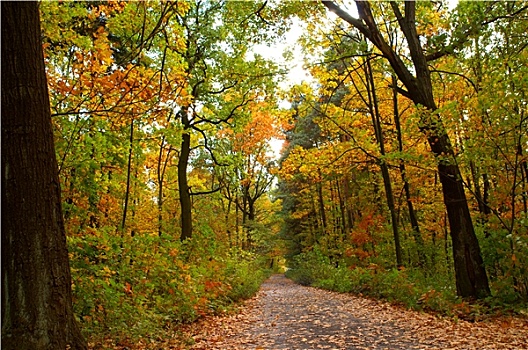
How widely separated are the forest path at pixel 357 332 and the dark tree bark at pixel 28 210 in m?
3.04

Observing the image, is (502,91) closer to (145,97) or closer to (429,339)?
(429,339)

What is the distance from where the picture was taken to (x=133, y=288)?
7.02 metres

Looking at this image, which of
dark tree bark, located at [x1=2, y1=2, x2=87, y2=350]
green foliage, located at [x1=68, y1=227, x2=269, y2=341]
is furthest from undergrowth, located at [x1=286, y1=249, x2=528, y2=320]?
dark tree bark, located at [x1=2, y1=2, x2=87, y2=350]

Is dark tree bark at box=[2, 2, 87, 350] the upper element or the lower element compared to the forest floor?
upper

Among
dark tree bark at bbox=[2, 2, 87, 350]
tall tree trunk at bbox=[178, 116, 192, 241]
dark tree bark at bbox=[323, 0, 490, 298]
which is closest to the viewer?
dark tree bark at bbox=[2, 2, 87, 350]

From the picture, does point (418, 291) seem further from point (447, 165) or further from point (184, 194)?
point (184, 194)

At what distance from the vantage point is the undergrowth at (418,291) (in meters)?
7.33

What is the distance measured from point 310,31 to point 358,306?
9038 millimetres

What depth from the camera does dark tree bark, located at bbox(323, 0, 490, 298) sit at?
26.4ft

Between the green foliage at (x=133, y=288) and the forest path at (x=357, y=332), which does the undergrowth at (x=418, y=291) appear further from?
the green foliage at (x=133, y=288)

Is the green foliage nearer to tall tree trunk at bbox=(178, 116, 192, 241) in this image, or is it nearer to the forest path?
the forest path

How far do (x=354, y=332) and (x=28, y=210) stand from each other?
5288 mm

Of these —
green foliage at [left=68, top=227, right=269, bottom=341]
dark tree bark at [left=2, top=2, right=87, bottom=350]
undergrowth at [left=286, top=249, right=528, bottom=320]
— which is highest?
dark tree bark at [left=2, top=2, right=87, bottom=350]

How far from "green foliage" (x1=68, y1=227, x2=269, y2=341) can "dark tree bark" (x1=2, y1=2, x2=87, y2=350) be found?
5.88 ft
